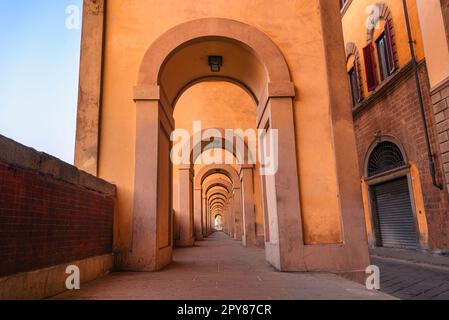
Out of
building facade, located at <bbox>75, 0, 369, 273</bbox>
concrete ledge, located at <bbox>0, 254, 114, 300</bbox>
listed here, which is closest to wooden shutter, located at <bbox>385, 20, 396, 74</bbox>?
building facade, located at <bbox>75, 0, 369, 273</bbox>

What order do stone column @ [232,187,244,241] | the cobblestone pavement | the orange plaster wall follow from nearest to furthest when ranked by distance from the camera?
the cobblestone pavement → the orange plaster wall → stone column @ [232,187,244,241]

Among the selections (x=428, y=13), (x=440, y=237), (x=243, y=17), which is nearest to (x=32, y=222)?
(x=243, y=17)

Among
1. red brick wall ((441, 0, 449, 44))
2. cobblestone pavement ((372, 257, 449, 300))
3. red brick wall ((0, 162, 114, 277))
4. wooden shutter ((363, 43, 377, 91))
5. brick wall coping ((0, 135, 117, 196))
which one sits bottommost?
cobblestone pavement ((372, 257, 449, 300))

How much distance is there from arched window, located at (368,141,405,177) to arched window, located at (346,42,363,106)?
2.75m

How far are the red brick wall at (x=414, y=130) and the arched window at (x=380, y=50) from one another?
92cm

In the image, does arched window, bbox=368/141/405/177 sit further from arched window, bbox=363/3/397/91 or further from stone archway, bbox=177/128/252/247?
stone archway, bbox=177/128/252/247

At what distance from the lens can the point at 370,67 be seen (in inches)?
536

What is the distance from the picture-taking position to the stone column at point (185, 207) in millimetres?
13344

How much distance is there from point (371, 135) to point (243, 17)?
30.8 ft

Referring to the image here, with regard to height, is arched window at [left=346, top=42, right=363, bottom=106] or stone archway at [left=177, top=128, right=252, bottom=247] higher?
arched window at [left=346, top=42, right=363, bottom=106]

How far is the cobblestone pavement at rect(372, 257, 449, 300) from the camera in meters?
4.11

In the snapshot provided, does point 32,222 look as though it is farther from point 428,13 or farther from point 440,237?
point 440,237

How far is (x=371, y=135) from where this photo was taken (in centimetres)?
1368

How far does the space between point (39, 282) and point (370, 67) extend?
45.6 feet
